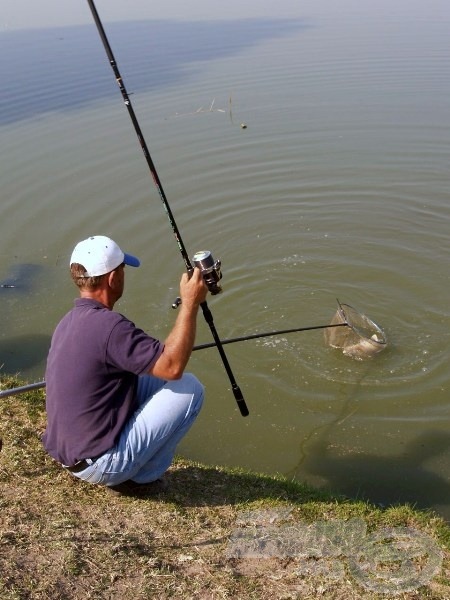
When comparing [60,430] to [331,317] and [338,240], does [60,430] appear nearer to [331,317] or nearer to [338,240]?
[331,317]

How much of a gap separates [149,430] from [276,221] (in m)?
6.06

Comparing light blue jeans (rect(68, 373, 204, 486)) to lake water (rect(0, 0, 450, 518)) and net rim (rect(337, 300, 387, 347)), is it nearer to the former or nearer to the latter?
lake water (rect(0, 0, 450, 518))

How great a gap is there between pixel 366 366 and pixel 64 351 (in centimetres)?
363

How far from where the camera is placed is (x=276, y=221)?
9250 millimetres

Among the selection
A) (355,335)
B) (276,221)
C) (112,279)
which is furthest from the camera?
(276,221)

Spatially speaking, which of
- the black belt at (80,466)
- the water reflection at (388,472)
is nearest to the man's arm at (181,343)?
the black belt at (80,466)

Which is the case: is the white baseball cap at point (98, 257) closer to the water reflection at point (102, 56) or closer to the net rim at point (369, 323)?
the net rim at point (369, 323)

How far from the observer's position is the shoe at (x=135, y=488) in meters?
3.98

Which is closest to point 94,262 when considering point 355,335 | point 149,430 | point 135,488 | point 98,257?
point 98,257

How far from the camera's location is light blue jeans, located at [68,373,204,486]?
3.59 m

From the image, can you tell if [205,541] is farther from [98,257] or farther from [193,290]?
[98,257]

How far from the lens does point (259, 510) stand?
159 inches

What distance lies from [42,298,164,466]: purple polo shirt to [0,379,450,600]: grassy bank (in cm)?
42

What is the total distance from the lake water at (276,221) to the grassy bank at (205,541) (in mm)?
838
